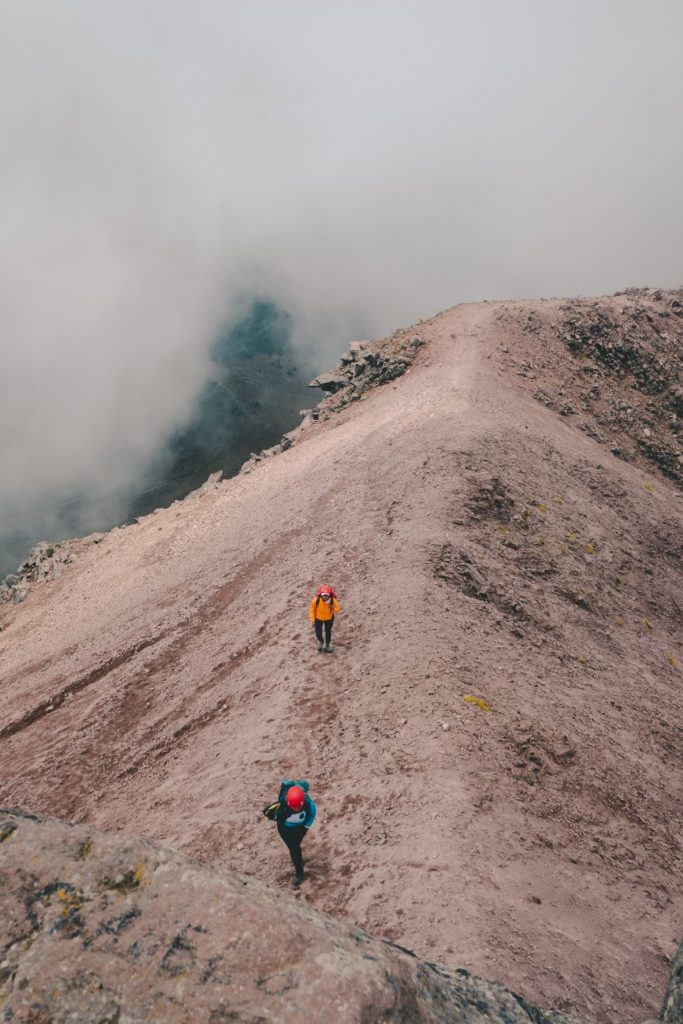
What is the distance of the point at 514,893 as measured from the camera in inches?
473

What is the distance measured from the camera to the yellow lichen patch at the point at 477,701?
688 inches

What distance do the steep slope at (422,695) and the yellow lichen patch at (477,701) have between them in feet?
0.44

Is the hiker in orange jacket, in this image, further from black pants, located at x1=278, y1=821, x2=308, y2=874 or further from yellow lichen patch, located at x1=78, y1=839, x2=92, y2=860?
yellow lichen patch, located at x1=78, y1=839, x2=92, y2=860

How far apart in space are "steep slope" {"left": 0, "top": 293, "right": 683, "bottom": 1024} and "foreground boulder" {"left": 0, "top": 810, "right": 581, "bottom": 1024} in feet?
14.4

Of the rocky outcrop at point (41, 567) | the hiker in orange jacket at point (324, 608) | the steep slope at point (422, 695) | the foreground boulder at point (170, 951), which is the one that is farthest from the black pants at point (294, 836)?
the rocky outcrop at point (41, 567)

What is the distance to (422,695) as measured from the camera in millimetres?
17469

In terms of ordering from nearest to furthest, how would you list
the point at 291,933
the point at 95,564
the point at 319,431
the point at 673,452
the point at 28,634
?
the point at 291,933
the point at 28,634
the point at 95,564
the point at 673,452
the point at 319,431

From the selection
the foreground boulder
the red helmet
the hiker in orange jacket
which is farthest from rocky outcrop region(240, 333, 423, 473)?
the foreground boulder

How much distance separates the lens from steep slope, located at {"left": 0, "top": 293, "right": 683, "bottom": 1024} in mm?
12289

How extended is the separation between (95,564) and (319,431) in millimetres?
22878

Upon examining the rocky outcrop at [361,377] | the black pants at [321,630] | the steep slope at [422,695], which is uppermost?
the rocky outcrop at [361,377]

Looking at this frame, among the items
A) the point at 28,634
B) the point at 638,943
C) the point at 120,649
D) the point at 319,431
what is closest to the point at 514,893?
the point at 638,943

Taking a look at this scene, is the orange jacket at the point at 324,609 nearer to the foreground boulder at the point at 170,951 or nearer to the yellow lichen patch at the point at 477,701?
the yellow lichen patch at the point at 477,701

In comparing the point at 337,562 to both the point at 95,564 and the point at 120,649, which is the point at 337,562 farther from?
the point at 95,564
